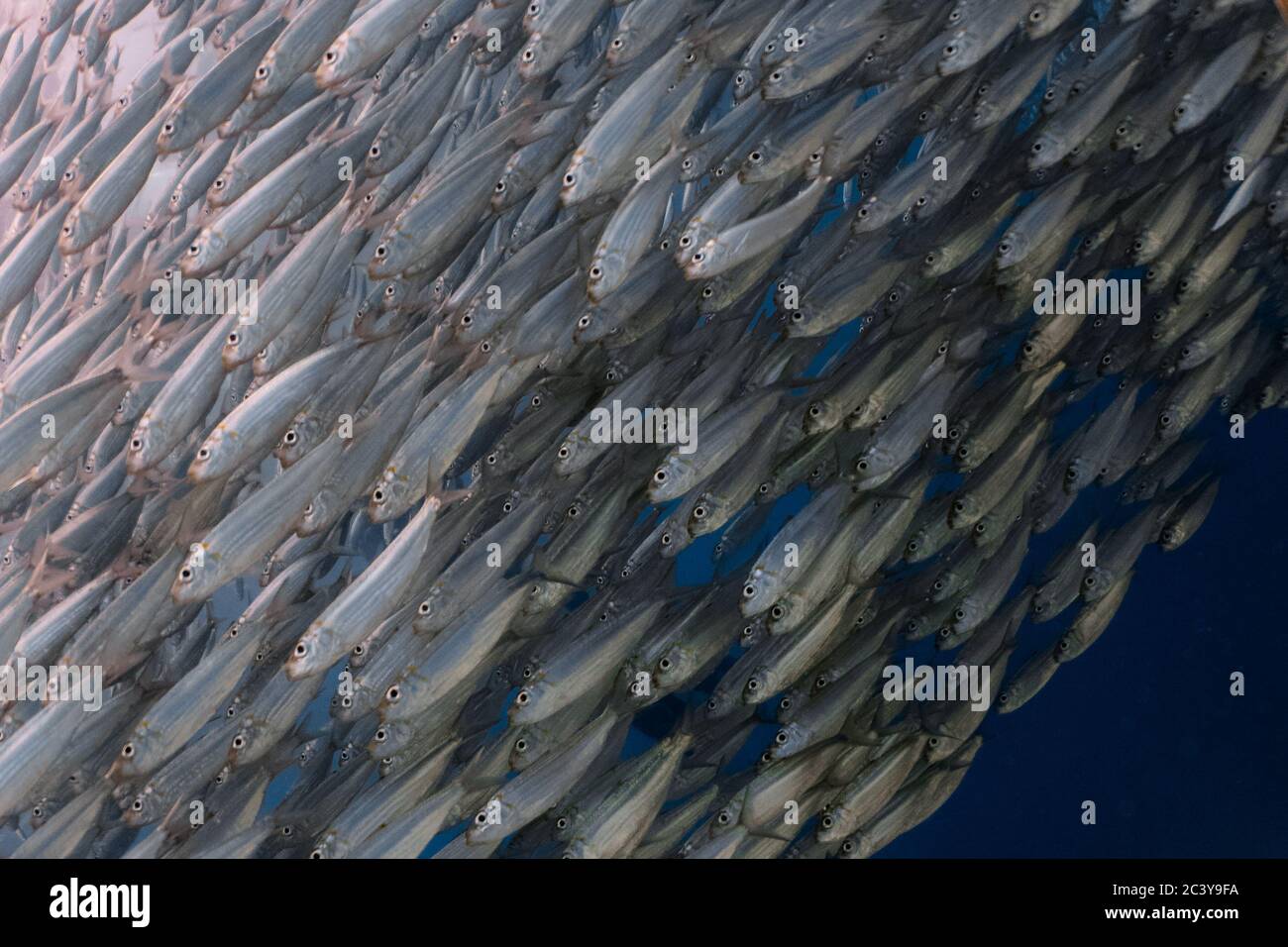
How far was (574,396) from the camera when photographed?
7.68 feet

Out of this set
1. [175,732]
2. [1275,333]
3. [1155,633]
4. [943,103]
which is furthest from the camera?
[1155,633]

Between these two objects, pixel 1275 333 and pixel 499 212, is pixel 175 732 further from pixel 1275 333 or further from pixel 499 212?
pixel 1275 333

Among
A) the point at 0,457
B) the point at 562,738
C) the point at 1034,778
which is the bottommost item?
the point at 1034,778

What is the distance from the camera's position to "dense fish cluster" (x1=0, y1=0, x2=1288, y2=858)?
81.5 inches

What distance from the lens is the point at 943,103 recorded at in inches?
97.0

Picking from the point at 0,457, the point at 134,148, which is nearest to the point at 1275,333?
the point at 134,148

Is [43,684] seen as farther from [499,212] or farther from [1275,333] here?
[1275,333]

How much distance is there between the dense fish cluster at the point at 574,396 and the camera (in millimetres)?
2070

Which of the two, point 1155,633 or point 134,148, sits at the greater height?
point 134,148

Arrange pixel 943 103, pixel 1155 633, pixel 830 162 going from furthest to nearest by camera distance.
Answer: pixel 1155 633
pixel 943 103
pixel 830 162

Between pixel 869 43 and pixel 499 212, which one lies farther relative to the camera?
pixel 499 212

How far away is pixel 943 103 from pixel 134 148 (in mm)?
1877
